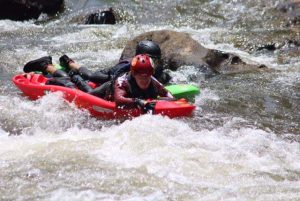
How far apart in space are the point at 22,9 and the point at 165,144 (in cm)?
991

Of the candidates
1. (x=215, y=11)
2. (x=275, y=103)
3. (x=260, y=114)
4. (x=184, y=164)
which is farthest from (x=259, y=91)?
(x=215, y=11)

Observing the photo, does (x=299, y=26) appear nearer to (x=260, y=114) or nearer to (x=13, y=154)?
(x=260, y=114)

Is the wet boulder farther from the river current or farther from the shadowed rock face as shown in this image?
the shadowed rock face

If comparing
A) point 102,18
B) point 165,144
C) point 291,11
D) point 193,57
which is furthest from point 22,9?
point 165,144

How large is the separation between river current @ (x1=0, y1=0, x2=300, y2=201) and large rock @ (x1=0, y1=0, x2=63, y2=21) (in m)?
3.92

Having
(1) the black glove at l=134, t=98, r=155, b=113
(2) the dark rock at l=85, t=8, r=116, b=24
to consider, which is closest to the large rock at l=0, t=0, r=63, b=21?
(2) the dark rock at l=85, t=8, r=116, b=24

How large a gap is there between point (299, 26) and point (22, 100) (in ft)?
23.9

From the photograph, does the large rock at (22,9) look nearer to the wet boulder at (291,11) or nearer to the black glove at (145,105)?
the wet boulder at (291,11)

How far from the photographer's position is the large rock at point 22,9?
14.2 metres

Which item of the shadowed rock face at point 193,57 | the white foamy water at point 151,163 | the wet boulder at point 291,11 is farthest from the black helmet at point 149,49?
the wet boulder at point 291,11

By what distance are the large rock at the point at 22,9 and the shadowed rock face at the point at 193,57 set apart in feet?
19.0

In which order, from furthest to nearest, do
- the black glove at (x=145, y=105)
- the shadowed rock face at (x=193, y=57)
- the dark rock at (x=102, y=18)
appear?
the dark rock at (x=102, y=18)
the shadowed rock face at (x=193, y=57)
the black glove at (x=145, y=105)

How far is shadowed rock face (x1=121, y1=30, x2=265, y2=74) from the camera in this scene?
359 inches

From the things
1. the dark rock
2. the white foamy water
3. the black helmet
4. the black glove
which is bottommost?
the dark rock
